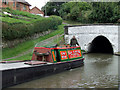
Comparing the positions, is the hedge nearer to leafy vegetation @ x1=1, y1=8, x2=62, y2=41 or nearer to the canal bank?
leafy vegetation @ x1=1, y1=8, x2=62, y2=41

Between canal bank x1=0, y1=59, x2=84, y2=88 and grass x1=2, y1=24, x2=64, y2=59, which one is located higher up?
grass x1=2, y1=24, x2=64, y2=59

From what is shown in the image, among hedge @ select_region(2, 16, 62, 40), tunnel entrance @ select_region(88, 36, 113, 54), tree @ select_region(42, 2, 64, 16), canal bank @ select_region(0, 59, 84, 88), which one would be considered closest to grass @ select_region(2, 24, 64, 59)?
hedge @ select_region(2, 16, 62, 40)

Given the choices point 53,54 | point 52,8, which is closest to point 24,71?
point 53,54

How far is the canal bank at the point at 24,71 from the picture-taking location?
803 centimetres

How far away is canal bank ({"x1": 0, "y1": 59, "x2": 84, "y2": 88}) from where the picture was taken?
26.3ft

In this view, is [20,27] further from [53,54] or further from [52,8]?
[52,8]

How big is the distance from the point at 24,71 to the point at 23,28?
11.6 meters

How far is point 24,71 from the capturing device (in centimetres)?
877

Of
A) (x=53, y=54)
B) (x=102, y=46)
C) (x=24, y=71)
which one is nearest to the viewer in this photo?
(x=24, y=71)

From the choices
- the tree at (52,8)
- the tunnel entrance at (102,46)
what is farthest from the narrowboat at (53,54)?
the tree at (52,8)

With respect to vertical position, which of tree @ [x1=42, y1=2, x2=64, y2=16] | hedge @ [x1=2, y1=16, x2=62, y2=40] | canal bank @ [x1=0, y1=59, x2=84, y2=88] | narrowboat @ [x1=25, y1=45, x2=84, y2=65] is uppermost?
tree @ [x1=42, y1=2, x2=64, y2=16]

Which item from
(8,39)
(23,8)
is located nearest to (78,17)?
(23,8)

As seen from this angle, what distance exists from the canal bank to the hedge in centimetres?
749

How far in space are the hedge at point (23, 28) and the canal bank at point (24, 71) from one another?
749 cm
